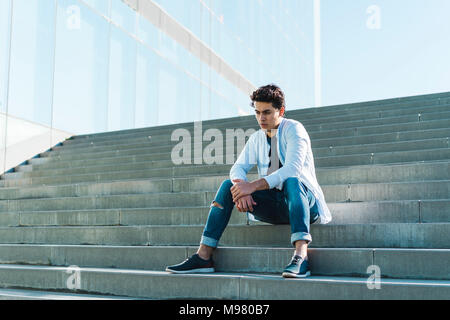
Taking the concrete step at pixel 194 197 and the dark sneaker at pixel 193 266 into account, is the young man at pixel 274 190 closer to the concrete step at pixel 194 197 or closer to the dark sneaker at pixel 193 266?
the dark sneaker at pixel 193 266

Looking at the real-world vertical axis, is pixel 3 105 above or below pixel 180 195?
above

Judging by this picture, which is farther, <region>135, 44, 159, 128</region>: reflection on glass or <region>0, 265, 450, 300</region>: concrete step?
<region>135, 44, 159, 128</region>: reflection on glass

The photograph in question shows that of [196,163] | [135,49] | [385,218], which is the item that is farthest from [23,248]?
[135,49]

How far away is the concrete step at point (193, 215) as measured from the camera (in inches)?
135

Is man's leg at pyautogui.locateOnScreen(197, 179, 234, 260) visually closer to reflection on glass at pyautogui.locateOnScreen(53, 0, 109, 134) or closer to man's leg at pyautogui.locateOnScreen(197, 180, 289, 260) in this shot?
man's leg at pyautogui.locateOnScreen(197, 180, 289, 260)

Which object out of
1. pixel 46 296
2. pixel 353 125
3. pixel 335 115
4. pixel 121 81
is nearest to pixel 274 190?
pixel 46 296

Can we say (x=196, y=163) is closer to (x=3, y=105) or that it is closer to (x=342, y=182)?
(x=342, y=182)

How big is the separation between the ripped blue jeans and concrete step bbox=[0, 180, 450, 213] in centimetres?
86

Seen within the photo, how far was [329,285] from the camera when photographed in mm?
2639

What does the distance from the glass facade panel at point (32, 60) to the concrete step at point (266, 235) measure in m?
4.59

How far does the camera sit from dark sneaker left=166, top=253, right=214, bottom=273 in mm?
3082

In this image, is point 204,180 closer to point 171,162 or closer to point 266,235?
point 171,162

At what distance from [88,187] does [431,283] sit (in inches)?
155

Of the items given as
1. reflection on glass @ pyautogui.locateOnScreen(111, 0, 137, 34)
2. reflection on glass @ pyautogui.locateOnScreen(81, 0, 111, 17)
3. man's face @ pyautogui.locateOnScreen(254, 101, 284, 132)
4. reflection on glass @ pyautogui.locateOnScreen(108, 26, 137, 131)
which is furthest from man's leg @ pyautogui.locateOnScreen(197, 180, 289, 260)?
reflection on glass @ pyautogui.locateOnScreen(111, 0, 137, 34)
